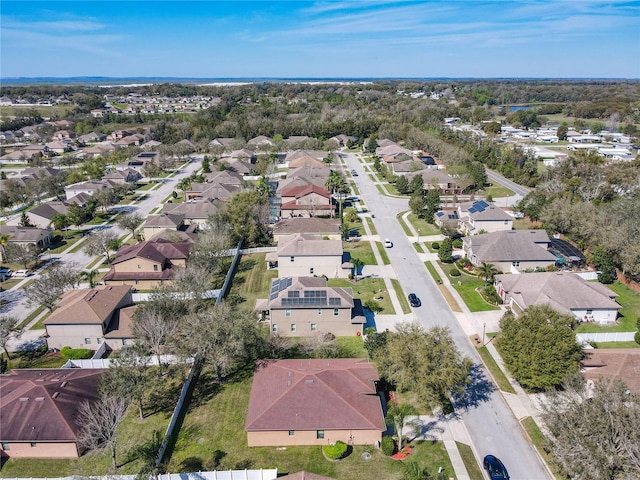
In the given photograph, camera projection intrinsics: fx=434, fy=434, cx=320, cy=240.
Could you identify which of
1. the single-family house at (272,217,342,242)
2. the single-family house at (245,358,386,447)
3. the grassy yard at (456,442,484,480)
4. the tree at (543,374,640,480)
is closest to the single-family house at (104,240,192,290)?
the single-family house at (272,217,342,242)

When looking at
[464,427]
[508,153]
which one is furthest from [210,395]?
[508,153]

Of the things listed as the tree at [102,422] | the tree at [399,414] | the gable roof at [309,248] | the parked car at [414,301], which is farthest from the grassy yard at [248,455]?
the gable roof at [309,248]

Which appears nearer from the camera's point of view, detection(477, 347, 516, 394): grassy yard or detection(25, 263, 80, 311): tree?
detection(477, 347, 516, 394): grassy yard

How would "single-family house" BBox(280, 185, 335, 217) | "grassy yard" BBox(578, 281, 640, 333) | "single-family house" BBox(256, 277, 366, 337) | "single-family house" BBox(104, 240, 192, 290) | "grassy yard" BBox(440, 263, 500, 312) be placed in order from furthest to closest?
"single-family house" BBox(280, 185, 335, 217) → "single-family house" BBox(104, 240, 192, 290) → "grassy yard" BBox(440, 263, 500, 312) → "grassy yard" BBox(578, 281, 640, 333) → "single-family house" BBox(256, 277, 366, 337)

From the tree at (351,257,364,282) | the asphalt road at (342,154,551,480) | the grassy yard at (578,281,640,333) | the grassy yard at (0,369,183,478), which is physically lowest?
the grassy yard at (0,369,183,478)

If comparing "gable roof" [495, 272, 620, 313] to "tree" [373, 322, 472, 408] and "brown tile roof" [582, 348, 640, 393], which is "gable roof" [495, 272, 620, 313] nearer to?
"brown tile roof" [582, 348, 640, 393]

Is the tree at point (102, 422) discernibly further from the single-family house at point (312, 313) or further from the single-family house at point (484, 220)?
the single-family house at point (484, 220)
